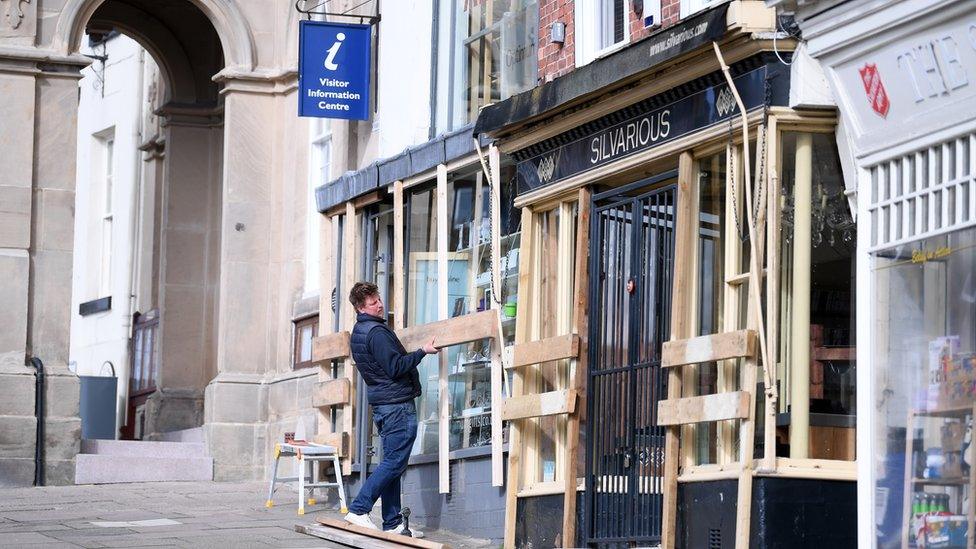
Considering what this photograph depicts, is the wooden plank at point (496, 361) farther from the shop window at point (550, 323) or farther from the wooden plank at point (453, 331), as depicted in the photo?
the shop window at point (550, 323)

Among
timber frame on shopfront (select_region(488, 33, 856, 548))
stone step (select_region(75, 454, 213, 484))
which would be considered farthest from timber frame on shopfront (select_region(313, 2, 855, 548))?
stone step (select_region(75, 454, 213, 484))

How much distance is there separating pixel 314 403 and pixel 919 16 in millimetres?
8306

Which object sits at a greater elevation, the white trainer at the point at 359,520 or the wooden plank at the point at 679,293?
the wooden plank at the point at 679,293

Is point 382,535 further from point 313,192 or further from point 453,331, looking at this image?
Result: point 313,192

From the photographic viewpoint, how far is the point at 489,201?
48.5ft

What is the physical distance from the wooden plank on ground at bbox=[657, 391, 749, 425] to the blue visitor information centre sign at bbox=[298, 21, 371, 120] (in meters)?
7.58

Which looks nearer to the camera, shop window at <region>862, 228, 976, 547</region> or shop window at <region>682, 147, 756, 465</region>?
shop window at <region>862, 228, 976, 547</region>

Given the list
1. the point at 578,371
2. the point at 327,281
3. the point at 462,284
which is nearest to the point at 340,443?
the point at 327,281

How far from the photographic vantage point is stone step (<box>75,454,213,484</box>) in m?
20.2

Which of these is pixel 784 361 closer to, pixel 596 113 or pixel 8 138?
pixel 596 113

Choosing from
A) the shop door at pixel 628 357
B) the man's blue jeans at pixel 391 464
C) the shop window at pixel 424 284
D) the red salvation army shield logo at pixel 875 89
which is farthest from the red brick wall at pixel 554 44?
the red salvation army shield logo at pixel 875 89

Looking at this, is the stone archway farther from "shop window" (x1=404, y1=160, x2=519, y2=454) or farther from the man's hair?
the man's hair

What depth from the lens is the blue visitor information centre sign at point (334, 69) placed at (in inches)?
736

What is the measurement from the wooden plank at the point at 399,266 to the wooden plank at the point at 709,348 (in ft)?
13.2
